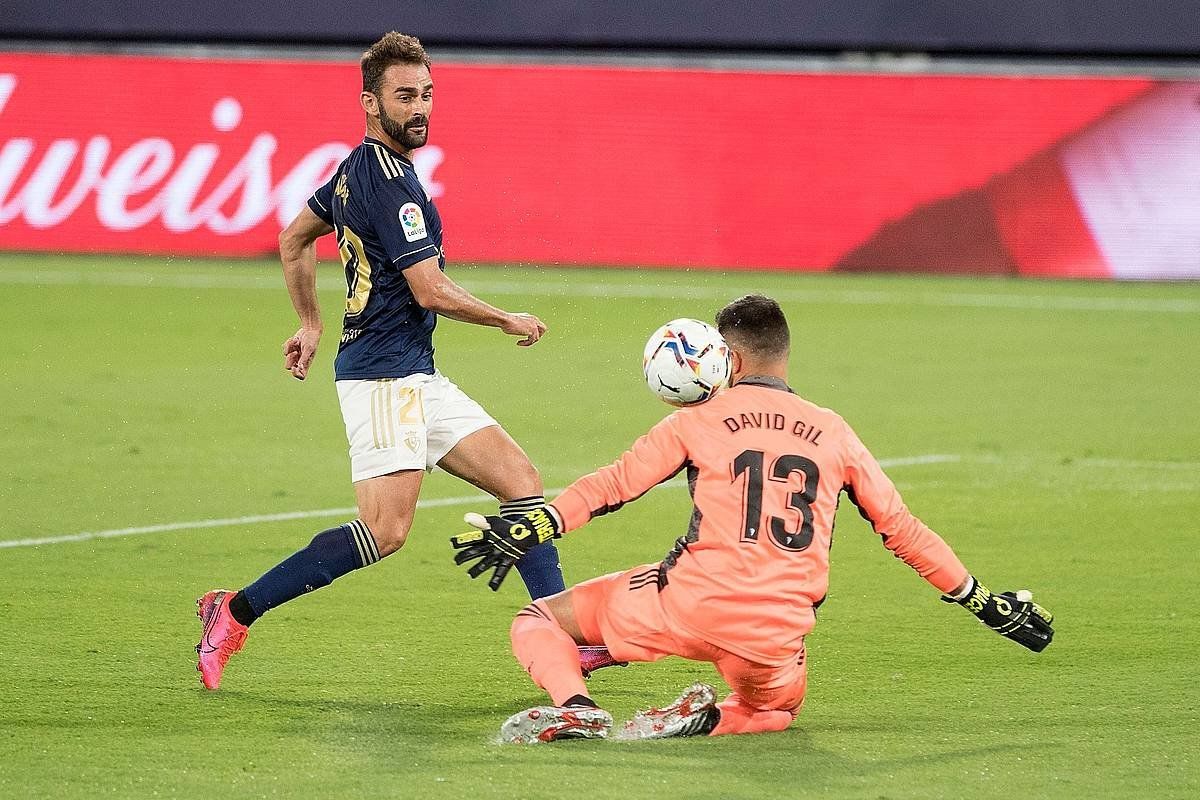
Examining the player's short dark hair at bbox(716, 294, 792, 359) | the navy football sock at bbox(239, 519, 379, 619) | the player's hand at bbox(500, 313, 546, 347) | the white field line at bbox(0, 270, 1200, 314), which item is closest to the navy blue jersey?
the player's hand at bbox(500, 313, 546, 347)

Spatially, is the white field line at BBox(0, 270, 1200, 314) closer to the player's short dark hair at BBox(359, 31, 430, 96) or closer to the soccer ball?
the player's short dark hair at BBox(359, 31, 430, 96)

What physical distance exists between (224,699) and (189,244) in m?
15.8

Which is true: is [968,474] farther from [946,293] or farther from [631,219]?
[631,219]

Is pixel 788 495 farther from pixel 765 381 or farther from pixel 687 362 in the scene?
pixel 687 362

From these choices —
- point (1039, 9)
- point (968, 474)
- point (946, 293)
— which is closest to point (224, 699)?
point (968, 474)

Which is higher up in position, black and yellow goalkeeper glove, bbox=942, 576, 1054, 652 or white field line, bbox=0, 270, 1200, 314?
black and yellow goalkeeper glove, bbox=942, 576, 1054, 652

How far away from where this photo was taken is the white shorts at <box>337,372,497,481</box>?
6.14 m

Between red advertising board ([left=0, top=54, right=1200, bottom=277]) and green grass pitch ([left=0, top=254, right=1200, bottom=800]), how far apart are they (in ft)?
12.4

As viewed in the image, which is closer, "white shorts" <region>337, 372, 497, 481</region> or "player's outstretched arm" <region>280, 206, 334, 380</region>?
"white shorts" <region>337, 372, 497, 481</region>

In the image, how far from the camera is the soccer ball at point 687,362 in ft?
17.5

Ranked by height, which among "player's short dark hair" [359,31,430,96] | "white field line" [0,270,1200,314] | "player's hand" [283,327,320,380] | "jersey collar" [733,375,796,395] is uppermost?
"player's short dark hair" [359,31,430,96]

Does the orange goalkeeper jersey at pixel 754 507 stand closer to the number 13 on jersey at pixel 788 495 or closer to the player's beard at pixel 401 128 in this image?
the number 13 on jersey at pixel 788 495

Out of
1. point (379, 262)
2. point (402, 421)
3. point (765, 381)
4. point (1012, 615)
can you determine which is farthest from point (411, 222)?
point (1012, 615)

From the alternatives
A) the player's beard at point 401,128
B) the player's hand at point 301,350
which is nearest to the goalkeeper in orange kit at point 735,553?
the player's beard at point 401,128
